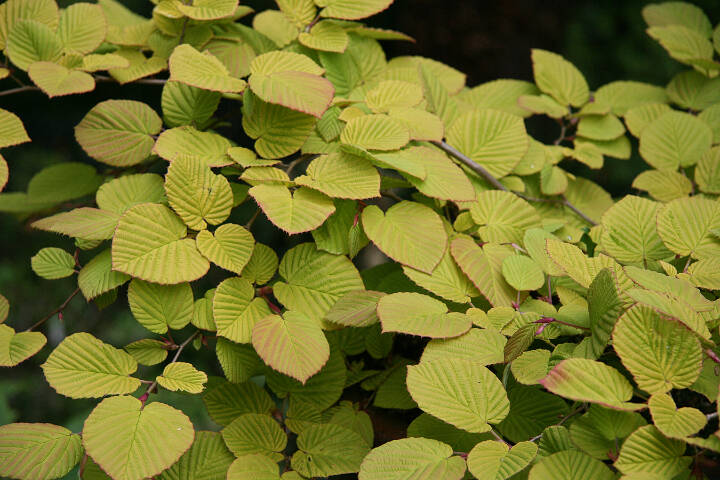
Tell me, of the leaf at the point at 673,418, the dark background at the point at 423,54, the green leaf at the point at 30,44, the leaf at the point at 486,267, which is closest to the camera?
the leaf at the point at 673,418

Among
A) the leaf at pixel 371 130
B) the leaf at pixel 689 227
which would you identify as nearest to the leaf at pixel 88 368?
the leaf at pixel 371 130

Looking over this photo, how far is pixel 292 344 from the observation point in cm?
64

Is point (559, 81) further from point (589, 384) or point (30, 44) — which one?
point (30, 44)

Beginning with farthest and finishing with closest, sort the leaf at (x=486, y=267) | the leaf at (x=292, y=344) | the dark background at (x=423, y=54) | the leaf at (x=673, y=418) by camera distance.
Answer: the dark background at (x=423, y=54), the leaf at (x=486, y=267), the leaf at (x=292, y=344), the leaf at (x=673, y=418)

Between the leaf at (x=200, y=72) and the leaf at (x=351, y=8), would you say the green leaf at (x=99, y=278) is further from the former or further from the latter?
the leaf at (x=351, y=8)

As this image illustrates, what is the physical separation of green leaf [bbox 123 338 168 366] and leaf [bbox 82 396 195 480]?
0.08m

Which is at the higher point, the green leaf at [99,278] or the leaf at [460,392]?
the leaf at [460,392]

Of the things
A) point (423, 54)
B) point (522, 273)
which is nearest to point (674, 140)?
point (522, 273)

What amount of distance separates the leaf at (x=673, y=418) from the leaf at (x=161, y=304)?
1.54 feet

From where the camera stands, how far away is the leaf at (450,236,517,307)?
2.33ft

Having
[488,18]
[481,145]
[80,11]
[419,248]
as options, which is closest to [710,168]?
[481,145]

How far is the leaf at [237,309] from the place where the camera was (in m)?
0.66

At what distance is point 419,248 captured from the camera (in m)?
0.72

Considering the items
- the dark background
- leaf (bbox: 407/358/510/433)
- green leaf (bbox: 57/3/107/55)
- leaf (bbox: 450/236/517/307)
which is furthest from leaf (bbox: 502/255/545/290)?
the dark background
